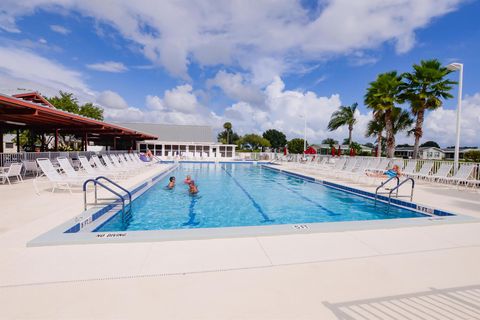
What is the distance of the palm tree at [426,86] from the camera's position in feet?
50.3

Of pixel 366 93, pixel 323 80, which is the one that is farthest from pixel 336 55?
pixel 323 80

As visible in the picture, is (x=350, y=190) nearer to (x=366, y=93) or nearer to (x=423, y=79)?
(x=423, y=79)

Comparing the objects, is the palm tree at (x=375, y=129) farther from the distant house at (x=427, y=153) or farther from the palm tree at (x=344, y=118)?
the distant house at (x=427, y=153)

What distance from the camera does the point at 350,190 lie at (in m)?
9.33

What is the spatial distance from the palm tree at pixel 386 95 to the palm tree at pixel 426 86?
2347 mm

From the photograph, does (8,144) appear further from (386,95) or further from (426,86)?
(426,86)

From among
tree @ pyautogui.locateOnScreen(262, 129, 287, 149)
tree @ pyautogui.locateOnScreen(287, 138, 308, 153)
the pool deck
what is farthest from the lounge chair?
tree @ pyautogui.locateOnScreen(262, 129, 287, 149)

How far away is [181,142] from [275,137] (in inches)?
2732

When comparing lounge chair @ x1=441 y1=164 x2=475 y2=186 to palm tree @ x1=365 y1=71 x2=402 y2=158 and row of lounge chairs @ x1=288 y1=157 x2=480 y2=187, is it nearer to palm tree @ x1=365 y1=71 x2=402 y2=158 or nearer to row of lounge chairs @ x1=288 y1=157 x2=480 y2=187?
row of lounge chairs @ x1=288 y1=157 x2=480 y2=187

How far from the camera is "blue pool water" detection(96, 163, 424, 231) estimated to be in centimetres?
604

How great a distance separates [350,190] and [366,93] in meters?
15.9

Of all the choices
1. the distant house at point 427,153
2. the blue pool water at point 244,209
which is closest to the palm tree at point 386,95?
the blue pool water at point 244,209

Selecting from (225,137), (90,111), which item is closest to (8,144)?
(90,111)

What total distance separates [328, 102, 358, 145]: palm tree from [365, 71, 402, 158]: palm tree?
11.9 metres
